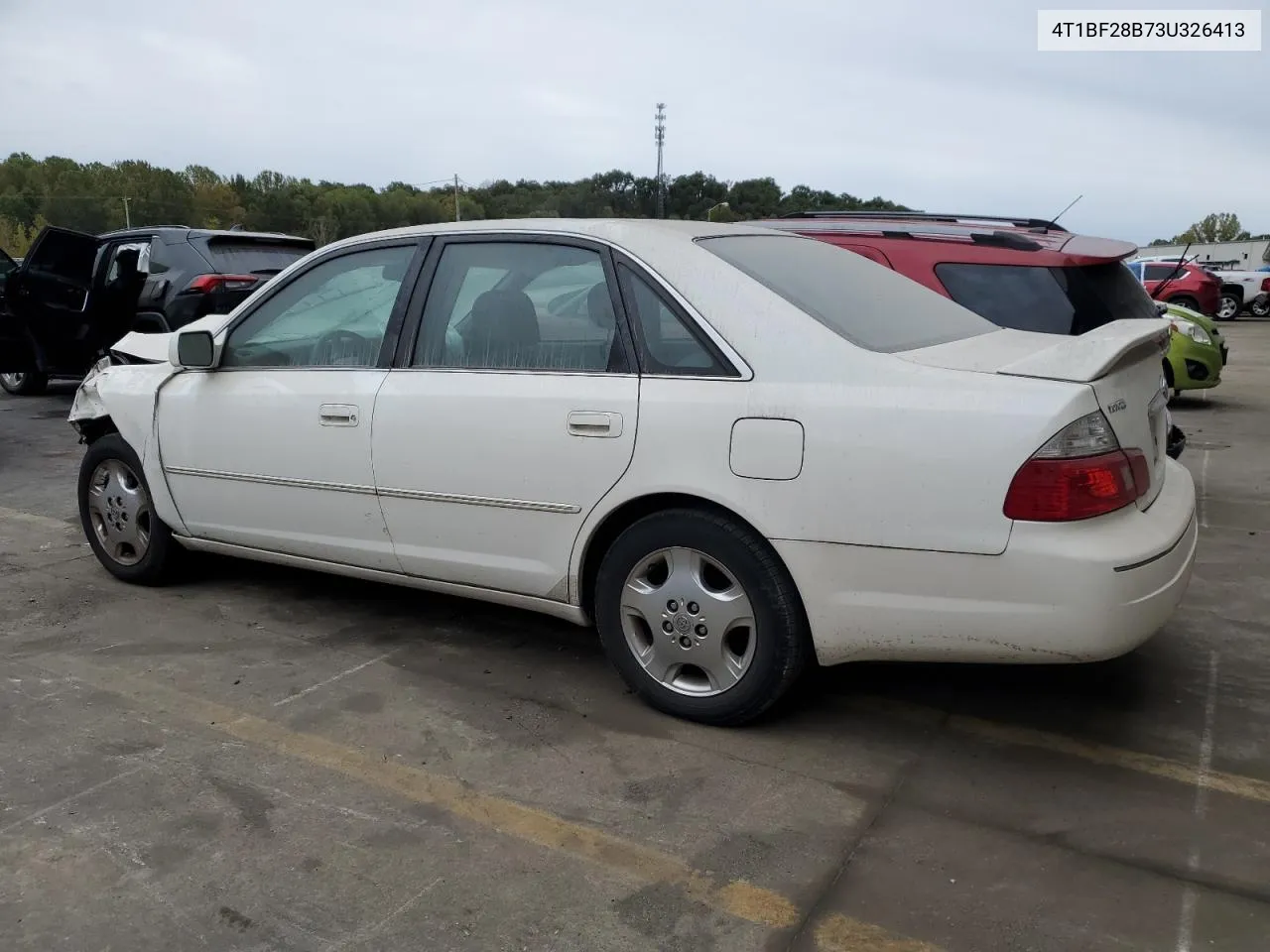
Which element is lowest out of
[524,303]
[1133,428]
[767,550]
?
[767,550]

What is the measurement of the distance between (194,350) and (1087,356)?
332 cm

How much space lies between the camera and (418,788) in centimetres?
310

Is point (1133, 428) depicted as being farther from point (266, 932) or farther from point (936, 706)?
point (266, 932)

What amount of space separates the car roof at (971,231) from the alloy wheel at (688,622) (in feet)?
8.85

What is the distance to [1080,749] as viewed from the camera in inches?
130

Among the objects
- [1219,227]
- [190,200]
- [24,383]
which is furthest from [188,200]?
[1219,227]

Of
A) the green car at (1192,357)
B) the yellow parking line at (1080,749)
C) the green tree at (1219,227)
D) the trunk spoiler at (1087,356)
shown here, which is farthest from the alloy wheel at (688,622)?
the green tree at (1219,227)

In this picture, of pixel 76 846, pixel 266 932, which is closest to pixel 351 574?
pixel 76 846

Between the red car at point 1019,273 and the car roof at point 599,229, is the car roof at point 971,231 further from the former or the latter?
the car roof at point 599,229

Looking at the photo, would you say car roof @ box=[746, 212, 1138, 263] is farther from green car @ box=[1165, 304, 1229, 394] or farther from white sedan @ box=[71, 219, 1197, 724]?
green car @ box=[1165, 304, 1229, 394]

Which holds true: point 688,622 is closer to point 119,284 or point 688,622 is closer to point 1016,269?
point 1016,269

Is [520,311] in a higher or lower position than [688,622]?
higher

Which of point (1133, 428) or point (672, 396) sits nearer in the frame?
point (1133, 428)

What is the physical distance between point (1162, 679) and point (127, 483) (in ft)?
14.1
